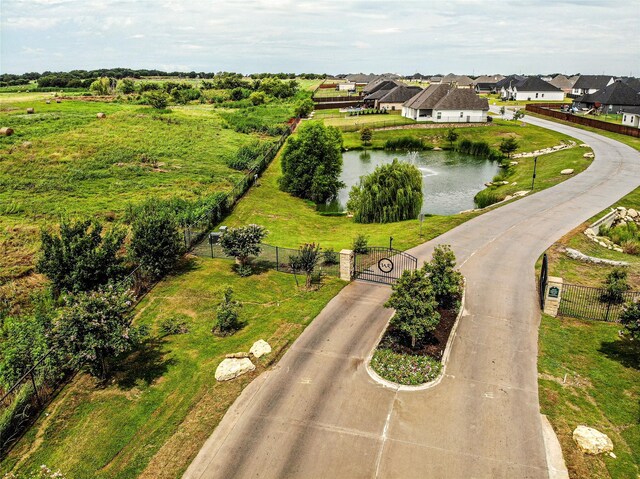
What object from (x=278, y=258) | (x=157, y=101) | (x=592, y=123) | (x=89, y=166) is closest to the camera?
(x=278, y=258)

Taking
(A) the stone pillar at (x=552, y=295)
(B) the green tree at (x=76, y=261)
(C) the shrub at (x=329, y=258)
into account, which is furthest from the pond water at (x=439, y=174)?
(B) the green tree at (x=76, y=261)

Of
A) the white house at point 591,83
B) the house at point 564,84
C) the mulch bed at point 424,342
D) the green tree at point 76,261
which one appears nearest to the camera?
the mulch bed at point 424,342

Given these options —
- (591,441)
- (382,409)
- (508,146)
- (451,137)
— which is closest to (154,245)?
(382,409)

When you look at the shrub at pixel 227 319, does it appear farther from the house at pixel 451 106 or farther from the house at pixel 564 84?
the house at pixel 564 84

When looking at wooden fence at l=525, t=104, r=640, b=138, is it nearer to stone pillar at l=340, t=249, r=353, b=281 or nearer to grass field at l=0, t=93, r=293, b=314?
grass field at l=0, t=93, r=293, b=314

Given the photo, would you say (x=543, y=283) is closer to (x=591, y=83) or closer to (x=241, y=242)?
(x=241, y=242)

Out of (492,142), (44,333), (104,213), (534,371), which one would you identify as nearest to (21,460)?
(44,333)

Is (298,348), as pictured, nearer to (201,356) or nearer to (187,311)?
(201,356)
